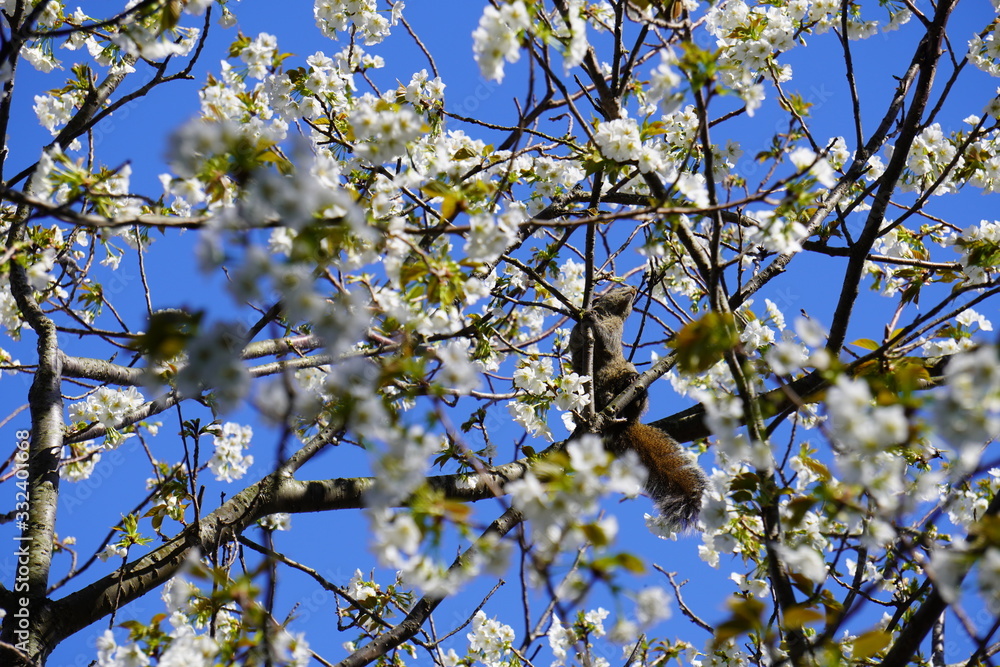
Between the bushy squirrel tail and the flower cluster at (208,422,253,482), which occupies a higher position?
the flower cluster at (208,422,253,482)

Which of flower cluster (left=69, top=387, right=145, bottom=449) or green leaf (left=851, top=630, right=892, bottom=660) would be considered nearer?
green leaf (left=851, top=630, right=892, bottom=660)

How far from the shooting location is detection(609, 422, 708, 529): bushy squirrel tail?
123 inches

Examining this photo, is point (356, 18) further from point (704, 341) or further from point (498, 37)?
point (704, 341)

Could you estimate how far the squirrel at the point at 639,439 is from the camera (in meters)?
3.13

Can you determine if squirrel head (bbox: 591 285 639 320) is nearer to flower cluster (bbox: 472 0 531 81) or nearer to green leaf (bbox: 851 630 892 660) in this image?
flower cluster (bbox: 472 0 531 81)

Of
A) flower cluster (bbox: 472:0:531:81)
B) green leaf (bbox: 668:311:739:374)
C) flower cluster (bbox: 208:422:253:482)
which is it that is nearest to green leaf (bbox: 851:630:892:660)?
green leaf (bbox: 668:311:739:374)

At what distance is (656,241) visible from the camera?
242 centimetres

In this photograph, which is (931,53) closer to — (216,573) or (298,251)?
(298,251)

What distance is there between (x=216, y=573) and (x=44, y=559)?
155 centimetres

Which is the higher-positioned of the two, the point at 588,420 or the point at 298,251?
the point at 588,420

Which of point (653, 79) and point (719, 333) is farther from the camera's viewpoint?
point (653, 79)

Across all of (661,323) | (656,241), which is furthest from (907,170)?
(656,241)

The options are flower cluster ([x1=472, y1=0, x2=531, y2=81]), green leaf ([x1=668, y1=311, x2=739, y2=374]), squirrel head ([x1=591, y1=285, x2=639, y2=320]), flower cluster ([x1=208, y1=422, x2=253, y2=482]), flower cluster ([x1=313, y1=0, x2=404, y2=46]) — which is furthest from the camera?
squirrel head ([x1=591, y1=285, x2=639, y2=320])

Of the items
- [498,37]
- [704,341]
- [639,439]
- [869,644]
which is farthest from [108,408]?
[869,644]
